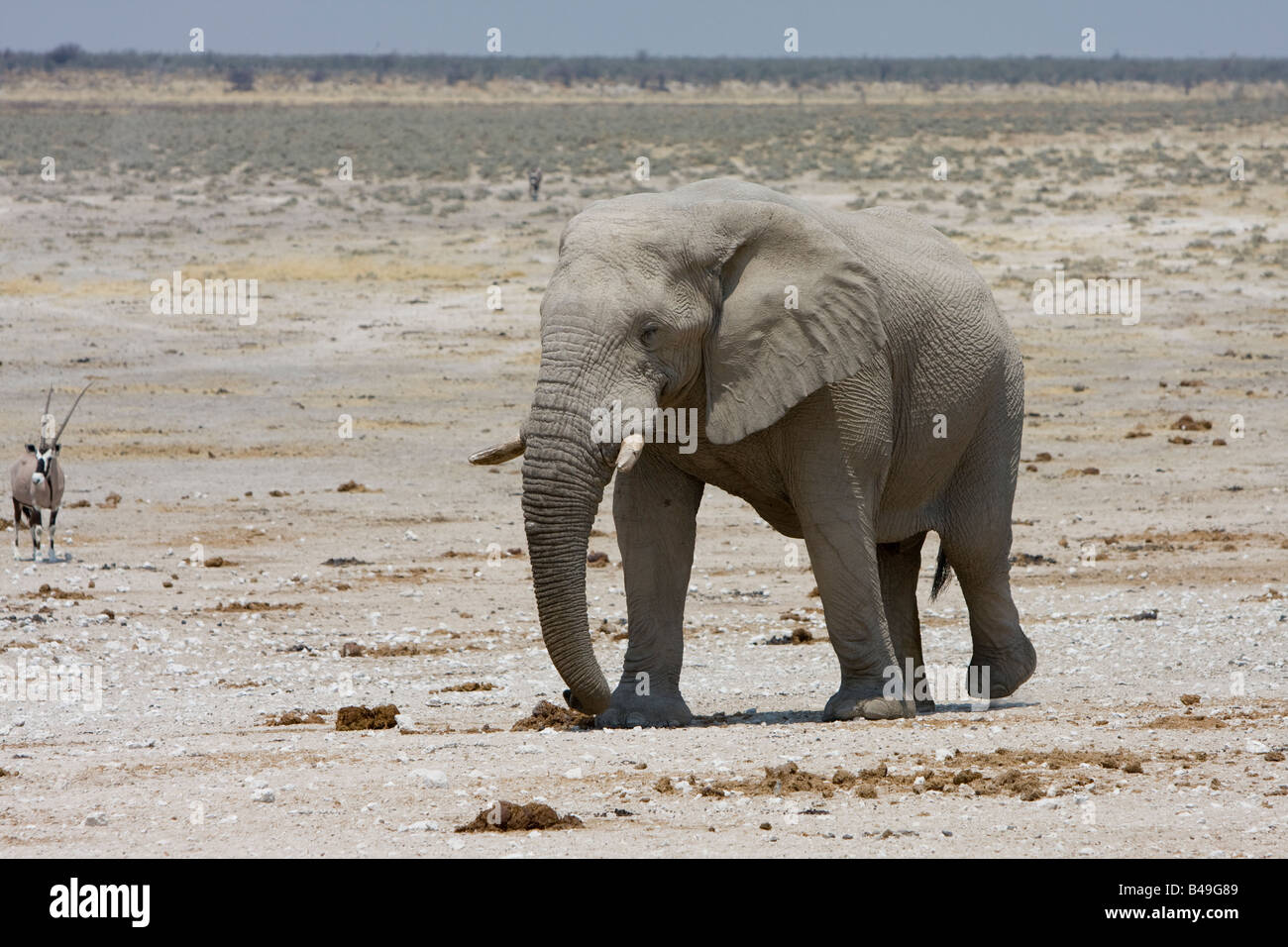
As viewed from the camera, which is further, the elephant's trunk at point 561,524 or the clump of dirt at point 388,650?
the clump of dirt at point 388,650

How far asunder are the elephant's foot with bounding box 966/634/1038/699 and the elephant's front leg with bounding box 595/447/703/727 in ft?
6.69

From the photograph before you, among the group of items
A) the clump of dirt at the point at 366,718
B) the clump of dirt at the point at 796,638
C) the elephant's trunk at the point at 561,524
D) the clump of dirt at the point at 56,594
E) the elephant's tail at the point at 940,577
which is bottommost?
the clump of dirt at the point at 796,638

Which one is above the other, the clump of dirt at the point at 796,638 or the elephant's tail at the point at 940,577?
the elephant's tail at the point at 940,577

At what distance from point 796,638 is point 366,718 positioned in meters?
3.93

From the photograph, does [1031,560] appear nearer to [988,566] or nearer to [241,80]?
[988,566]

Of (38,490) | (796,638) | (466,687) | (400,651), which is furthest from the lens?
(38,490)

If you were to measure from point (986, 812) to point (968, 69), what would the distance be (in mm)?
136346

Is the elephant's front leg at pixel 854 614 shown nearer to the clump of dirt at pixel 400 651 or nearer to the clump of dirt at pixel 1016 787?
the clump of dirt at pixel 1016 787

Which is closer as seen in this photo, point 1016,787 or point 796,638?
point 1016,787

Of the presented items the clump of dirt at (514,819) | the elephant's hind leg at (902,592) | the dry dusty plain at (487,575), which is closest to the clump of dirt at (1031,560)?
the dry dusty plain at (487,575)

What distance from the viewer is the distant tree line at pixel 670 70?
4798 inches

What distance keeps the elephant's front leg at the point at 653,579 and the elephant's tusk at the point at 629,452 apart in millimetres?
1106

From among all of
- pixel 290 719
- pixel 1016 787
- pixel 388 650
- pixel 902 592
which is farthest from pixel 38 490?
pixel 1016 787

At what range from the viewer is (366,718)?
368 inches
